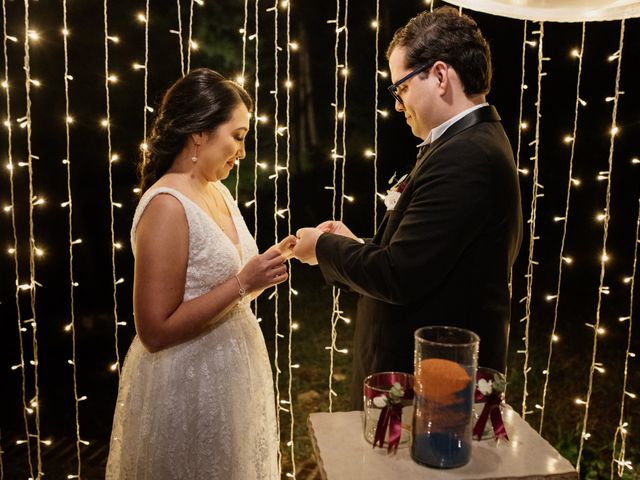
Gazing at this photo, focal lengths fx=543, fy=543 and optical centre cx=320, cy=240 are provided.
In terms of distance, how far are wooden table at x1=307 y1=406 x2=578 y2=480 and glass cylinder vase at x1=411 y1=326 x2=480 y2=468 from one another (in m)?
0.03

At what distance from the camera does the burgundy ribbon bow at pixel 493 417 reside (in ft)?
3.91

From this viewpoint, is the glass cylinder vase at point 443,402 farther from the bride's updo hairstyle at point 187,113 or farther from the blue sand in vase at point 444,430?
the bride's updo hairstyle at point 187,113

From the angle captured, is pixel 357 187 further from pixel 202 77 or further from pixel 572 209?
pixel 202 77

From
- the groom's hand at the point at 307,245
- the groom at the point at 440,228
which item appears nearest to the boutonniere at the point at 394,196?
the groom at the point at 440,228

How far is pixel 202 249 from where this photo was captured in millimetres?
1752

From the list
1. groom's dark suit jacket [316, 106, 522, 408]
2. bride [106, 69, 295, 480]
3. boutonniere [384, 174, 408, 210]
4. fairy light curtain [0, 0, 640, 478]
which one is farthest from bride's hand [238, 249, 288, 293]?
fairy light curtain [0, 0, 640, 478]

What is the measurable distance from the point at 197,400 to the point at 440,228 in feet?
3.13

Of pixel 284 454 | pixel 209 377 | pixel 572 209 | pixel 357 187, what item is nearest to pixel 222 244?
pixel 209 377

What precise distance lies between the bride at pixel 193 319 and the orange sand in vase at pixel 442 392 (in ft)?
2.70

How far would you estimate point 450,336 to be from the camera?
3.84ft

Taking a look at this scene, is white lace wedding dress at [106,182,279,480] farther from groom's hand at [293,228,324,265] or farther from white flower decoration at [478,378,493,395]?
white flower decoration at [478,378,493,395]

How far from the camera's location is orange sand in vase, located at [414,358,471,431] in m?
1.07

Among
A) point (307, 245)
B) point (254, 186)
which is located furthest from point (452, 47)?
point (254, 186)

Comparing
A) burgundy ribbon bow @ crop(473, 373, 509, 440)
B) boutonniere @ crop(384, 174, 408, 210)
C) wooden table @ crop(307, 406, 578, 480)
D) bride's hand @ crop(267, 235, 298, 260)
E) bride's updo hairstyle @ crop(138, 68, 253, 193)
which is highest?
bride's updo hairstyle @ crop(138, 68, 253, 193)
